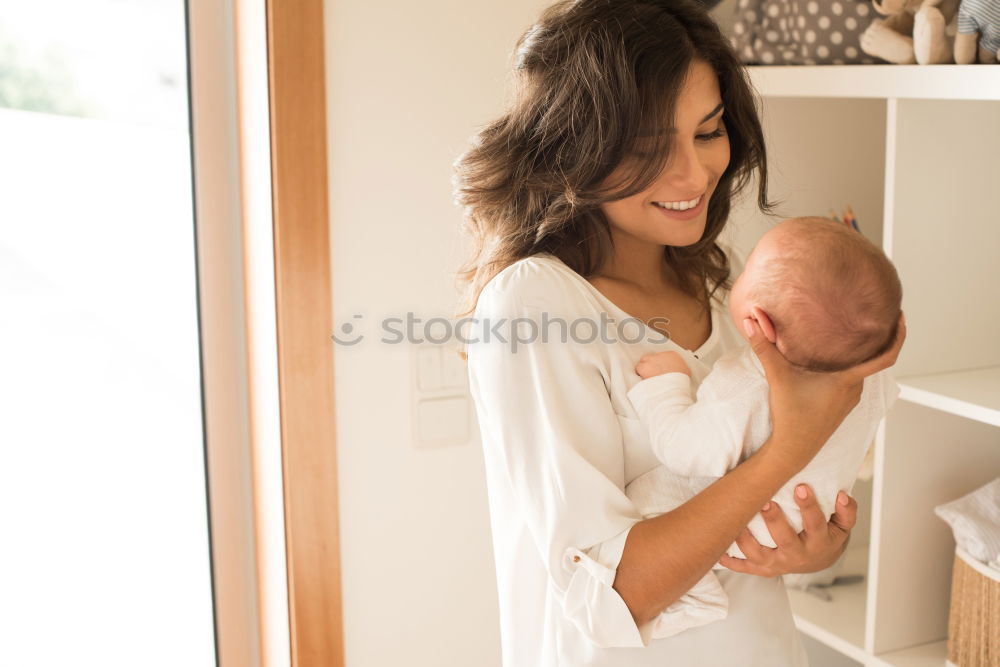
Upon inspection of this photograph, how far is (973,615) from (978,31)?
2.84 feet

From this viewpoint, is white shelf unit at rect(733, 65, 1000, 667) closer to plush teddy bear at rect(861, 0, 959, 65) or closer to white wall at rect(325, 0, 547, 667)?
plush teddy bear at rect(861, 0, 959, 65)

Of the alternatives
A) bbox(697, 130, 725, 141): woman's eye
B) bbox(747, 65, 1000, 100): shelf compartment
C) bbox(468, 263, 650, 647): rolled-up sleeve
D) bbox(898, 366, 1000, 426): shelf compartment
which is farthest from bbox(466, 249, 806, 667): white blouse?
bbox(747, 65, 1000, 100): shelf compartment

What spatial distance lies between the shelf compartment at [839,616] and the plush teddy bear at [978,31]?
0.97 m

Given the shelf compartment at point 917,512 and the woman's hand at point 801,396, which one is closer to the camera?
the woman's hand at point 801,396

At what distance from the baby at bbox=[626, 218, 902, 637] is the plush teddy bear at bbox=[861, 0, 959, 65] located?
514 mm

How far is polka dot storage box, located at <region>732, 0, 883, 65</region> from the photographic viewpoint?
1563 millimetres

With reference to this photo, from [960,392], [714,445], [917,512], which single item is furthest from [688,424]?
[917,512]

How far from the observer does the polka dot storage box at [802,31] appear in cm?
156

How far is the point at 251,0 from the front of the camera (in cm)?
154

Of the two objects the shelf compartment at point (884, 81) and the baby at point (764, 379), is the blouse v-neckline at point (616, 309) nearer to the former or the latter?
the baby at point (764, 379)

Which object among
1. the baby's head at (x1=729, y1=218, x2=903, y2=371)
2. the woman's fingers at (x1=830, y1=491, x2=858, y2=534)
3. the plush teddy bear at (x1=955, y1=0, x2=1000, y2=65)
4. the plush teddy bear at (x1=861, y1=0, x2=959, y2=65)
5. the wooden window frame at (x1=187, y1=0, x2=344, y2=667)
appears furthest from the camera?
the wooden window frame at (x1=187, y1=0, x2=344, y2=667)

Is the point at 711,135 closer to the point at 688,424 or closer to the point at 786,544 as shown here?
the point at 688,424

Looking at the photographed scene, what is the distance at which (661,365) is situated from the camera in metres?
1.06

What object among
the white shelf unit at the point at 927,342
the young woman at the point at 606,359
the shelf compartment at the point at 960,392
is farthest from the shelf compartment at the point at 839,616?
the young woman at the point at 606,359
